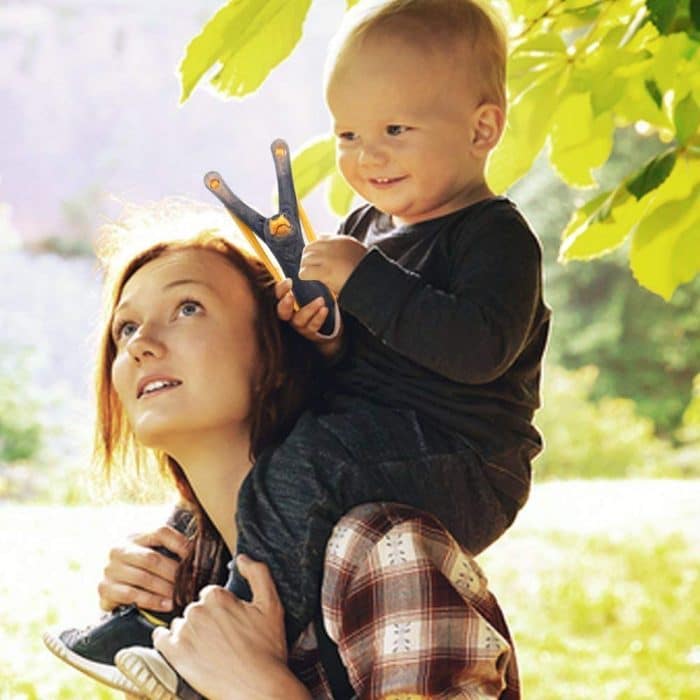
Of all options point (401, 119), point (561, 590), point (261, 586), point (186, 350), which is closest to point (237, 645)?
point (261, 586)

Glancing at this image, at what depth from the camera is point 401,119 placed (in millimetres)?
1268

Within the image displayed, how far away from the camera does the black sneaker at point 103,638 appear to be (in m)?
1.40

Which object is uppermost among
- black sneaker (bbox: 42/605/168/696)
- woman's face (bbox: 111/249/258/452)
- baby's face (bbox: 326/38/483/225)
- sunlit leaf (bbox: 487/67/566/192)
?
sunlit leaf (bbox: 487/67/566/192)

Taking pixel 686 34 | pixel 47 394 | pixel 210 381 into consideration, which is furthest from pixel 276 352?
pixel 47 394

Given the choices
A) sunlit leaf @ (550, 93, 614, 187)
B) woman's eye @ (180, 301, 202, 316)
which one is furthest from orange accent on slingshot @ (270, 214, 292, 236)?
sunlit leaf @ (550, 93, 614, 187)

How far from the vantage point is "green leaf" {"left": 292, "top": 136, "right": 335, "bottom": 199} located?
1467 millimetres

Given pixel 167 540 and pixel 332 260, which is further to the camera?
pixel 167 540

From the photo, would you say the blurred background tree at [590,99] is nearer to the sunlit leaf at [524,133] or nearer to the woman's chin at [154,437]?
the sunlit leaf at [524,133]

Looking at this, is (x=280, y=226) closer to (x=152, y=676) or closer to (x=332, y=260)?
(x=332, y=260)

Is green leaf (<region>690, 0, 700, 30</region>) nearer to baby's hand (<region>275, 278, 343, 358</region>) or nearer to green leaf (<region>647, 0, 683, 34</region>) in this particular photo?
green leaf (<region>647, 0, 683, 34</region>)

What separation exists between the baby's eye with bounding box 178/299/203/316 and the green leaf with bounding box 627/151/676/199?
1.43 ft

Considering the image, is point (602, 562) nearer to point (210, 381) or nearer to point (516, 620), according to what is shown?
point (516, 620)

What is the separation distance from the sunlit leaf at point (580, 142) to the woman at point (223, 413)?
0.34 m

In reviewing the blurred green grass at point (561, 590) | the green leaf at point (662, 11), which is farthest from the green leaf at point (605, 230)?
the blurred green grass at point (561, 590)
